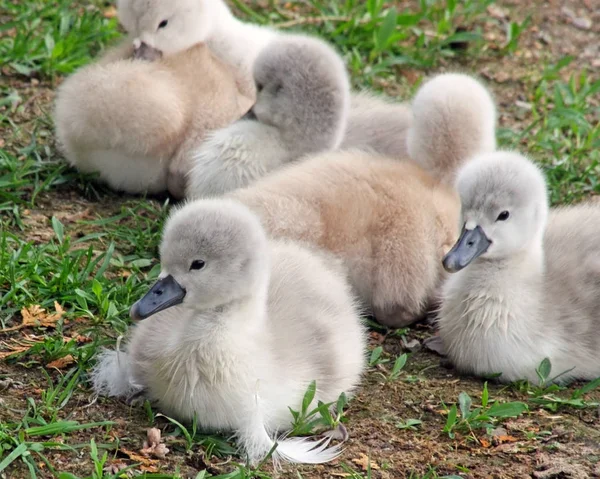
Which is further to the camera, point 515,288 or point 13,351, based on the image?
point 515,288

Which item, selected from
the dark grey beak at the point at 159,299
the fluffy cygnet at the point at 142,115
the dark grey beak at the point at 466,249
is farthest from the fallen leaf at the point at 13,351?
the dark grey beak at the point at 466,249

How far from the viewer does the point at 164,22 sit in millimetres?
5668

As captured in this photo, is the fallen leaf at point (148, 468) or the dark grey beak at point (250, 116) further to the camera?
the dark grey beak at point (250, 116)

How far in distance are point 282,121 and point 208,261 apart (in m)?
1.60

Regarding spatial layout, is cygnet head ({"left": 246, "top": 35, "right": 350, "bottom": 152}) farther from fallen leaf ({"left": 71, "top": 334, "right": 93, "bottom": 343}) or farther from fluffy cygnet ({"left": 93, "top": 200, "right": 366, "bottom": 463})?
fallen leaf ({"left": 71, "top": 334, "right": 93, "bottom": 343})

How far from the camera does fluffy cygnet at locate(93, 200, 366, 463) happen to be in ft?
12.3

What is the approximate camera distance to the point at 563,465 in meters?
3.82

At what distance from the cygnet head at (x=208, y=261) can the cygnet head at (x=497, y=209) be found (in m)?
0.83

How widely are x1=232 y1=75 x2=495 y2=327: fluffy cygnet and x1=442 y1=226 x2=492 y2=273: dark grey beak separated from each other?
40cm

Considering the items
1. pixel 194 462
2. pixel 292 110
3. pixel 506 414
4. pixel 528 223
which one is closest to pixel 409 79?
pixel 292 110

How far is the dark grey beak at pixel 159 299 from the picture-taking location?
3.73 m

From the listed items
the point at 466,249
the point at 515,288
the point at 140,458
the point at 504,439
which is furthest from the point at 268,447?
the point at 515,288

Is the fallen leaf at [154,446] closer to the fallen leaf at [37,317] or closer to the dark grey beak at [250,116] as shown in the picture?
the fallen leaf at [37,317]

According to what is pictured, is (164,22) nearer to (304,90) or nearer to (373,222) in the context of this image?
(304,90)
